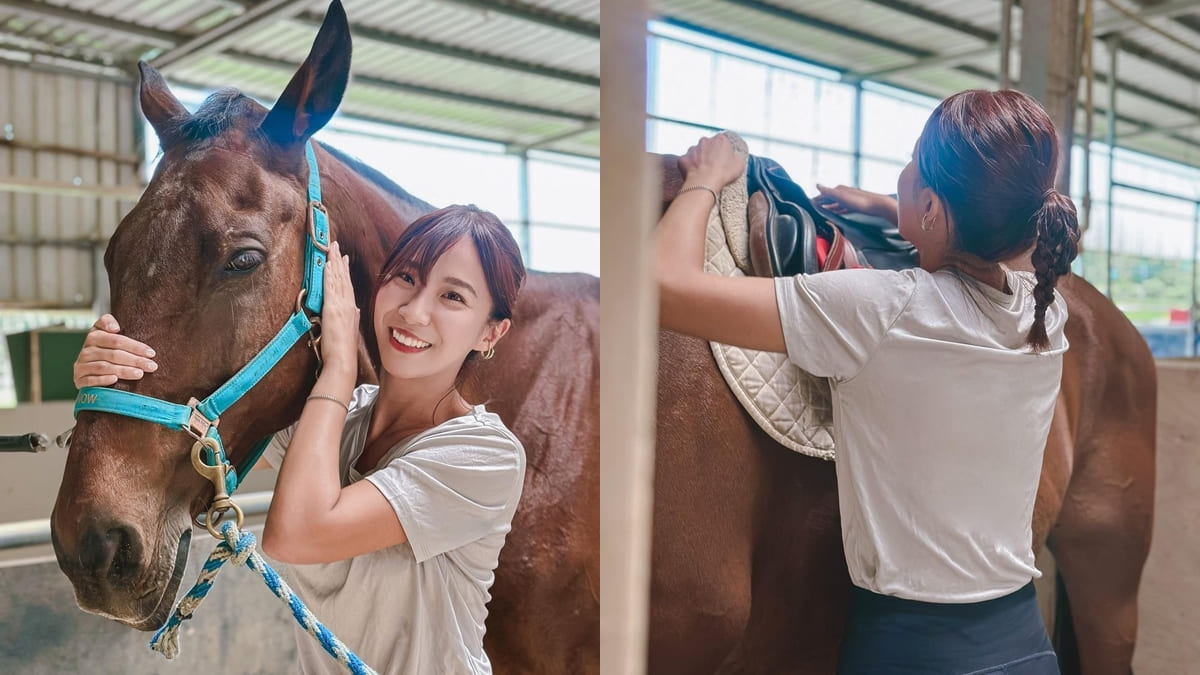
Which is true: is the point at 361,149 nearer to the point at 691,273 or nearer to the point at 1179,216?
the point at 691,273

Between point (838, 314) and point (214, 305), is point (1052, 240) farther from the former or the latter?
point (214, 305)

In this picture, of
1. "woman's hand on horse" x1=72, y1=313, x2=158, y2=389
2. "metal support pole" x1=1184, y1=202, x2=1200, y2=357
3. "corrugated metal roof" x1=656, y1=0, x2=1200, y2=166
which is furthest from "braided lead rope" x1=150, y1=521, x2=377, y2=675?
"metal support pole" x1=1184, y1=202, x2=1200, y2=357

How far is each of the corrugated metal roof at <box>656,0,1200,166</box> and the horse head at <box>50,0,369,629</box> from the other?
822 millimetres

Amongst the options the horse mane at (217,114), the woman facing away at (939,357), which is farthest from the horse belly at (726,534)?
the horse mane at (217,114)

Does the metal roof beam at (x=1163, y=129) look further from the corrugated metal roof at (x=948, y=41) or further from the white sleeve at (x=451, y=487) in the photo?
the white sleeve at (x=451, y=487)

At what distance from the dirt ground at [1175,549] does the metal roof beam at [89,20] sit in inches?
84.6

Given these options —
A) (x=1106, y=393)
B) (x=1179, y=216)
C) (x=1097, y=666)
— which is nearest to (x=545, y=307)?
(x=1106, y=393)

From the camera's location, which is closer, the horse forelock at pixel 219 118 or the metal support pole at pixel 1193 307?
the horse forelock at pixel 219 118

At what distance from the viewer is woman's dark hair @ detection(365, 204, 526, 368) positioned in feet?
2.48

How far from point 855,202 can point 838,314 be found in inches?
16.5

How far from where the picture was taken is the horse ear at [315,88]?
28.3 inches

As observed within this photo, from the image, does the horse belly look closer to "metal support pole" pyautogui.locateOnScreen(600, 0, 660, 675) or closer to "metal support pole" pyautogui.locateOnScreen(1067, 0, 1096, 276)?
"metal support pole" pyautogui.locateOnScreen(600, 0, 660, 675)

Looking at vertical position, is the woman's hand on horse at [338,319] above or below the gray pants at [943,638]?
above

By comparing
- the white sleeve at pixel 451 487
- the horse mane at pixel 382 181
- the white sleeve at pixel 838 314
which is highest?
the horse mane at pixel 382 181
